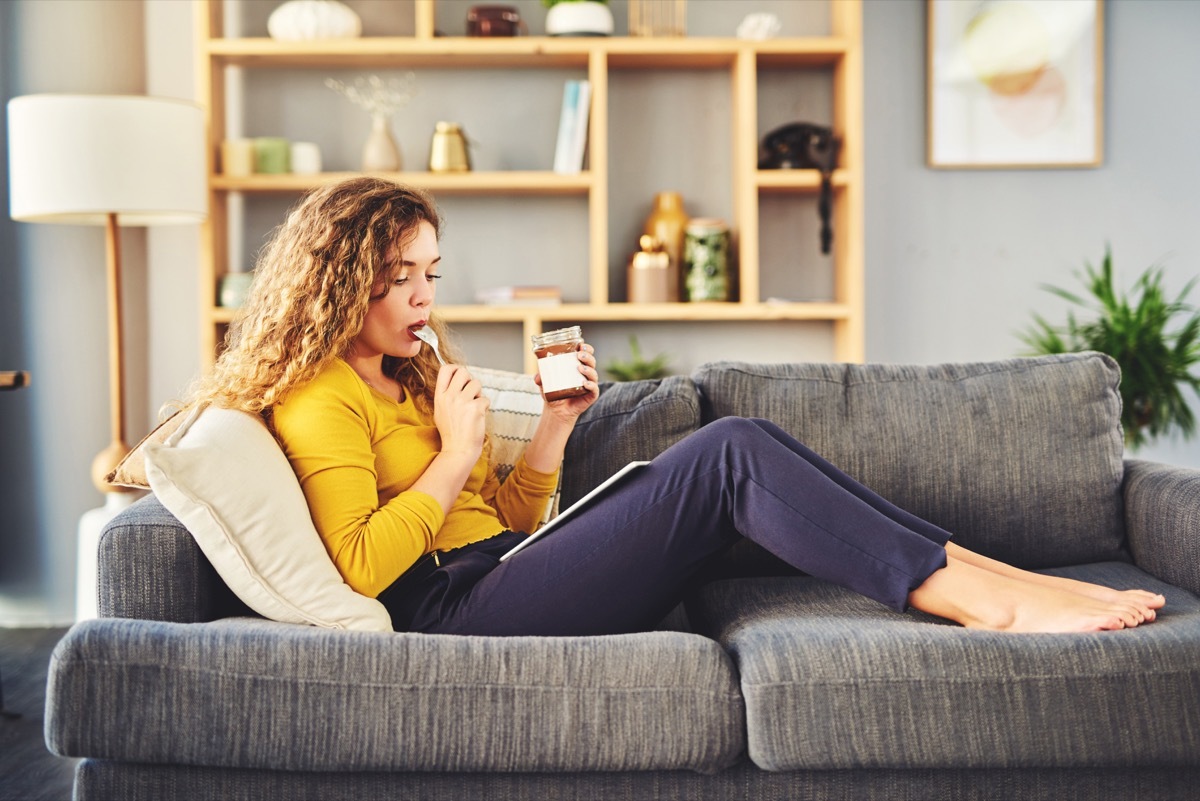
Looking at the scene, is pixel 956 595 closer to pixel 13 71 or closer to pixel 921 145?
pixel 921 145

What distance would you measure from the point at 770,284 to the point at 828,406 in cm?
150

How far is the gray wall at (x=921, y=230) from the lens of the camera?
3.19 m

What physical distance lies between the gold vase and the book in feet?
0.95

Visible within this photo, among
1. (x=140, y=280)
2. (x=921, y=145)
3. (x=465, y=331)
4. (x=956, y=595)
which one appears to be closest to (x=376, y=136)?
(x=465, y=331)

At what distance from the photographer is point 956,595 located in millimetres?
1450

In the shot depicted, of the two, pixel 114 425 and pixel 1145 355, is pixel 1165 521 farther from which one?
pixel 114 425

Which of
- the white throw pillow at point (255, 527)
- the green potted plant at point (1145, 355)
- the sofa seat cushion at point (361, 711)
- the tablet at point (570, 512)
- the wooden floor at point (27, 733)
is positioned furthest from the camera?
the green potted plant at point (1145, 355)

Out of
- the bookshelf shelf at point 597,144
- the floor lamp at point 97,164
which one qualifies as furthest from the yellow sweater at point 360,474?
the bookshelf shelf at point 597,144

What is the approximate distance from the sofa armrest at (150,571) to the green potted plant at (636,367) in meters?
1.87

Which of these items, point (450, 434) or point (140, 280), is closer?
point (450, 434)

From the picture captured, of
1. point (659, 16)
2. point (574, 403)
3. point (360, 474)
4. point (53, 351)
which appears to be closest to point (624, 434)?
point (574, 403)

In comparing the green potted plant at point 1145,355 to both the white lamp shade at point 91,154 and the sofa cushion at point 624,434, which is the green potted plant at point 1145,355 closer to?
the sofa cushion at point 624,434

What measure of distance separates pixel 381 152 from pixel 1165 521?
2309 mm

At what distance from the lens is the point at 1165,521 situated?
1787 mm
